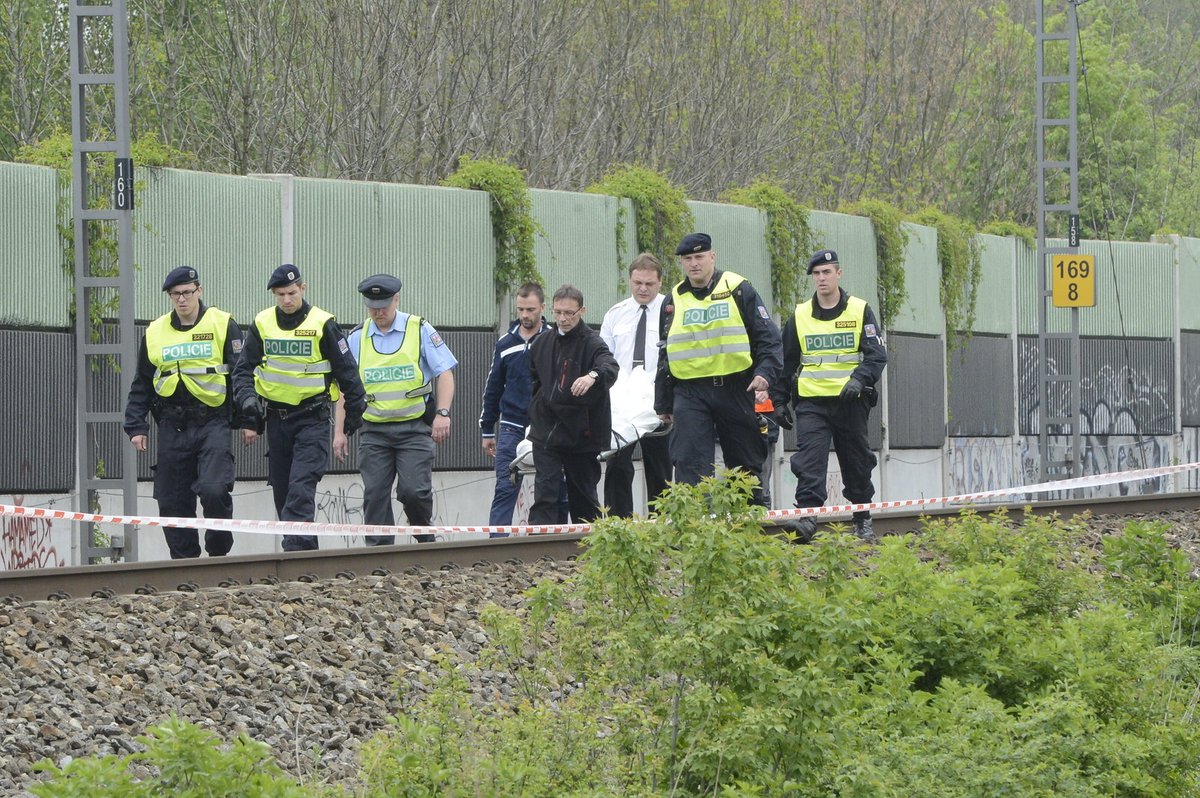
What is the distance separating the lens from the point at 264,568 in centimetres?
1088

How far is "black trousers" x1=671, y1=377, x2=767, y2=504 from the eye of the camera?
12.9 meters

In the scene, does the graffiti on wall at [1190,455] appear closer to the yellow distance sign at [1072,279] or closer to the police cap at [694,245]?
the yellow distance sign at [1072,279]

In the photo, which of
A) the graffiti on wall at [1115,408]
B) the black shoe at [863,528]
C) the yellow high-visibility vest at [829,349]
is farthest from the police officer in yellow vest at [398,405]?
the graffiti on wall at [1115,408]

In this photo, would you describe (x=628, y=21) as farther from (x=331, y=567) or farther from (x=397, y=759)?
(x=397, y=759)

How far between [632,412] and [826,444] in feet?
4.36

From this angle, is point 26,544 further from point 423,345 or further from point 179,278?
point 423,345

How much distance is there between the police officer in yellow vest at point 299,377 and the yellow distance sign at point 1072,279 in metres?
13.7

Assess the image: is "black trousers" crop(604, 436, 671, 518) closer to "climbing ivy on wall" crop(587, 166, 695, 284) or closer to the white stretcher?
the white stretcher

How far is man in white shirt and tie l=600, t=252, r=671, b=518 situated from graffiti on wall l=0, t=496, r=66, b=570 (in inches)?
192

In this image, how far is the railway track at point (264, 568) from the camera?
9969 millimetres

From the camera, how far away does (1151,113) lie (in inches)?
2119

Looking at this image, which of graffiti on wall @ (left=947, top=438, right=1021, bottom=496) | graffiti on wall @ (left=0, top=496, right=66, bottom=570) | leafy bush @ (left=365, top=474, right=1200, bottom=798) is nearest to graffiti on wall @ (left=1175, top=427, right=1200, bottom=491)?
graffiti on wall @ (left=947, top=438, right=1021, bottom=496)

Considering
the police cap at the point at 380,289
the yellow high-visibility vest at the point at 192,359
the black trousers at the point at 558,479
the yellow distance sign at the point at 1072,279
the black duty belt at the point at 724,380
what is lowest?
the black trousers at the point at 558,479

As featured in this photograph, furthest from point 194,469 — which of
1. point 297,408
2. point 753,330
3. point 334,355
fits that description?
point 753,330
